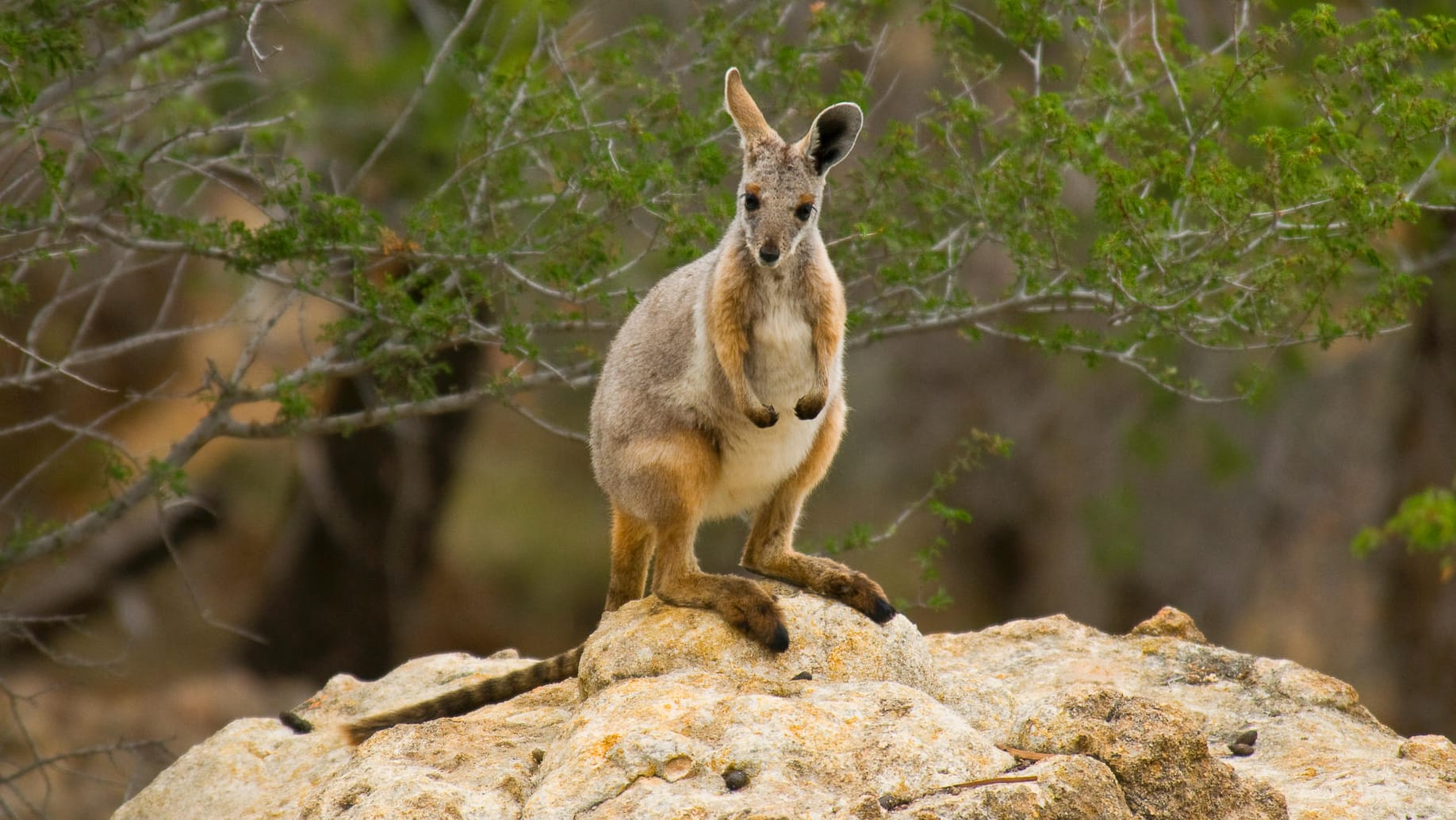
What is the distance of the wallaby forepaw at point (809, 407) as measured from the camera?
6.20 metres

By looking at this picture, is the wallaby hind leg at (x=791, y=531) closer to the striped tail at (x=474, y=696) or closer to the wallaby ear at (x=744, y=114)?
the striped tail at (x=474, y=696)

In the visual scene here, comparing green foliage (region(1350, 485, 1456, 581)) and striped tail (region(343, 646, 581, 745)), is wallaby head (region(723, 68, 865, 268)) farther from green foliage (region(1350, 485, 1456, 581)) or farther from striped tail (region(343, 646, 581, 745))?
green foliage (region(1350, 485, 1456, 581))

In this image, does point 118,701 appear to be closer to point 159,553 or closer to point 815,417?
point 159,553

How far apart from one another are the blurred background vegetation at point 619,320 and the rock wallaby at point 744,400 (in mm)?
1072

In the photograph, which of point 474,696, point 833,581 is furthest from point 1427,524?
point 474,696

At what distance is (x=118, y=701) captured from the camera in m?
15.1

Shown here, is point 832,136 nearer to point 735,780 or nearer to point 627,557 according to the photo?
point 627,557

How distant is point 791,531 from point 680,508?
66 cm

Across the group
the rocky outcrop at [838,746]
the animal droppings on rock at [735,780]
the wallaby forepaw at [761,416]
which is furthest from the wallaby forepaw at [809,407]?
the animal droppings on rock at [735,780]

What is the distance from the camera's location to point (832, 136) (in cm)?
627

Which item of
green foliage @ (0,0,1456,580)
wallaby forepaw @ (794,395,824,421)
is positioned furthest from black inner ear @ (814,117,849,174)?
wallaby forepaw @ (794,395,824,421)

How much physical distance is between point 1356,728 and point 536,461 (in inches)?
596

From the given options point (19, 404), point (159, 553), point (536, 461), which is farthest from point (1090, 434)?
point (19, 404)

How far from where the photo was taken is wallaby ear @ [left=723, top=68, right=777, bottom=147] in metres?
6.23
